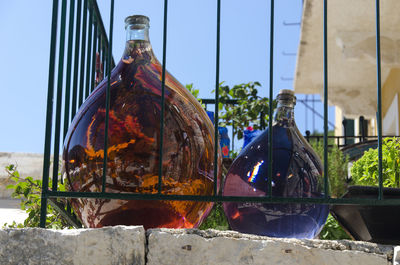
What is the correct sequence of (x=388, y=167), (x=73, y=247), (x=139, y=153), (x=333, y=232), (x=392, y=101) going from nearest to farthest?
(x=73, y=247), (x=139, y=153), (x=388, y=167), (x=333, y=232), (x=392, y=101)

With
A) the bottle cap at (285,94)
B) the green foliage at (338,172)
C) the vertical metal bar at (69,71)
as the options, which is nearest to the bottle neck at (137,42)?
the vertical metal bar at (69,71)

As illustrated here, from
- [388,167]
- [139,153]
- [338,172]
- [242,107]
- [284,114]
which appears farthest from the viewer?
[338,172]

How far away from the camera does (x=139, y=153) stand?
4.54ft

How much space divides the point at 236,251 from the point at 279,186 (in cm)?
32

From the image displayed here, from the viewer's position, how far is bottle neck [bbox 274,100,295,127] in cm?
164

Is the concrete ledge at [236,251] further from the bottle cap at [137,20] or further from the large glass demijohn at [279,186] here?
the bottle cap at [137,20]

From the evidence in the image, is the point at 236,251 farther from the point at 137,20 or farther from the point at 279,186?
the point at 137,20

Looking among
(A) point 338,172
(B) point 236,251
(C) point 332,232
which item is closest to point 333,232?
(C) point 332,232

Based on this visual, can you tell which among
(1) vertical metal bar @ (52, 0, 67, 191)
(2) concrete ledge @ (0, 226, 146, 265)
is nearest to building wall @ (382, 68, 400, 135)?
(1) vertical metal bar @ (52, 0, 67, 191)

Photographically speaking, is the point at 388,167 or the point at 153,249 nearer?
the point at 153,249

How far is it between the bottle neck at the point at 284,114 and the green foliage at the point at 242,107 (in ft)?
5.84

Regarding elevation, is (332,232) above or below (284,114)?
below

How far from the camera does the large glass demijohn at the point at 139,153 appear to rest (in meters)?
1.39

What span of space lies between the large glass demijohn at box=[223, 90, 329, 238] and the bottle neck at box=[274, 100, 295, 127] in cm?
3
